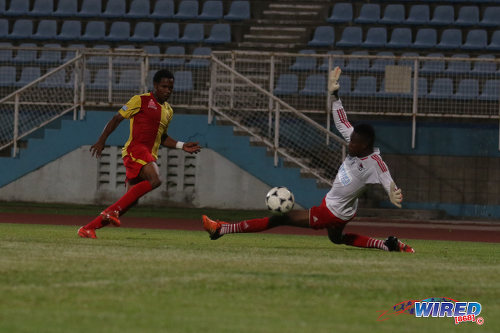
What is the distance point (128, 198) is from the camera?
36.2 feet

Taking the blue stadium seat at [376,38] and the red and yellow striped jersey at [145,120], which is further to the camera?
the blue stadium seat at [376,38]

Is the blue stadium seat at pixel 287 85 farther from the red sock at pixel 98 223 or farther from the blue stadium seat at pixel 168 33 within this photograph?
the red sock at pixel 98 223

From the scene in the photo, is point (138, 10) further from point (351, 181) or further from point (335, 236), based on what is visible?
point (351, 181)

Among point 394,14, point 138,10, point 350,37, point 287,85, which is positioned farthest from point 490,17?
point 138,10

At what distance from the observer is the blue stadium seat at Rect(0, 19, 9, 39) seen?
82.9 feet

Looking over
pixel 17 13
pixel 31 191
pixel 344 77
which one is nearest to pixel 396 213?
pixel 344 77

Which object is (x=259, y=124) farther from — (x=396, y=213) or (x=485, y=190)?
(x=485, y=190)

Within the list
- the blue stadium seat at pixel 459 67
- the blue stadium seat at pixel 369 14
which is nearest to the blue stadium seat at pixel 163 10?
the blue stadium seat at pixel 369 14

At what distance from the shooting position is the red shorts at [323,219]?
10.0 m

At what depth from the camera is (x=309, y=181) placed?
765 inches

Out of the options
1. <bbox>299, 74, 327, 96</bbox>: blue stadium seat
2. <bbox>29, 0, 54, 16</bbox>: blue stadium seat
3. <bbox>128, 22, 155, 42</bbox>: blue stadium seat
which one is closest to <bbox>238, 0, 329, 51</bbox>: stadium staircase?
<bbox>128, 22, 155, 42</bbox>: blue stadium seat

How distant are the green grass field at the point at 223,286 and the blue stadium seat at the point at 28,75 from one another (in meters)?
10.2

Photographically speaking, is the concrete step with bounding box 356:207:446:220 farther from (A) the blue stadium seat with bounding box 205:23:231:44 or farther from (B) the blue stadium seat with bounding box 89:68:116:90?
(A) the blue stadium seat with bounding box 205:23:231:44

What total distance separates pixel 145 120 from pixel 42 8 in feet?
52.2
